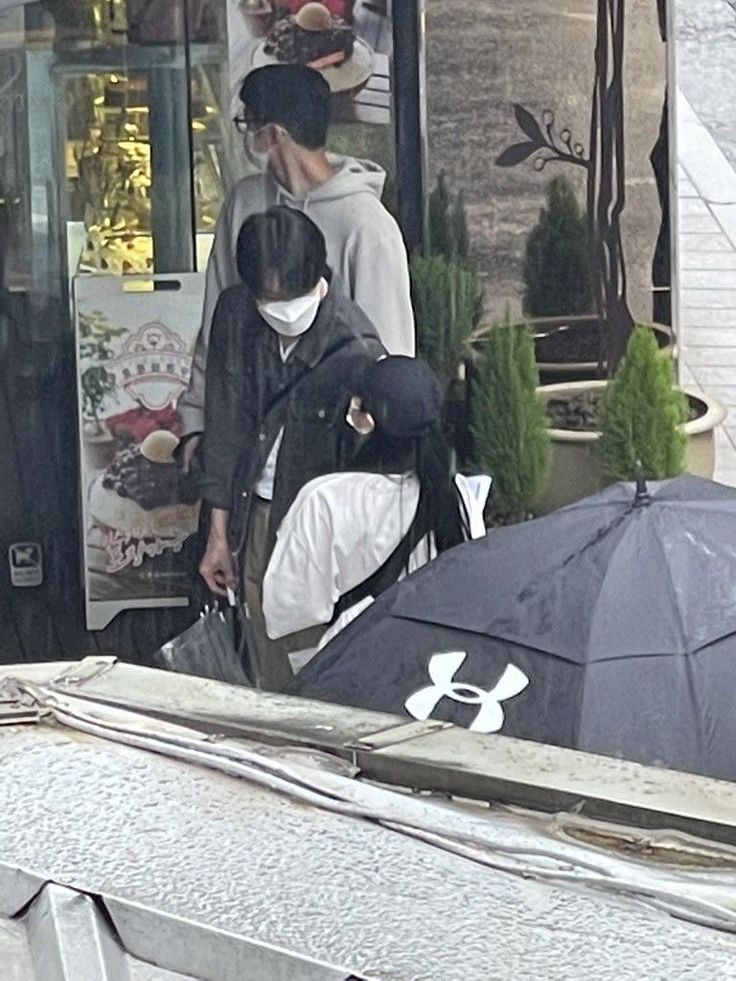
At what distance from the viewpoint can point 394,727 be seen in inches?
87.0

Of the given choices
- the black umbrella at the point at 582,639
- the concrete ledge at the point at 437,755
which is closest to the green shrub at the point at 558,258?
the black umbrella at the point at 582,639

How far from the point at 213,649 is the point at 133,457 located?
61 centimetres

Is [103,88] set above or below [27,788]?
above

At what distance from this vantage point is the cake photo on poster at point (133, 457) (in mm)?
5281

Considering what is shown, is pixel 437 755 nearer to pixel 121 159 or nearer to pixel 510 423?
pixel 510 423

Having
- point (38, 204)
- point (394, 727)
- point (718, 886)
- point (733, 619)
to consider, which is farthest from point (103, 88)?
point (718, 886)

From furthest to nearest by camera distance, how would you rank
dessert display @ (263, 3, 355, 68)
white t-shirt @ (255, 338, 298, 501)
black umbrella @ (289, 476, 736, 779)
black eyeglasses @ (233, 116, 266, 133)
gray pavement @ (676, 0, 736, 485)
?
gray pavement @ (676, 0, 736, 485) → white t-shirt @ (255, 338, 298, 501) → black eyeglasses @ (233, 116, 266, 133) → dessert display @ (263, 3, 355, 68) → black umbrella @ (289, 476, 736, 779)

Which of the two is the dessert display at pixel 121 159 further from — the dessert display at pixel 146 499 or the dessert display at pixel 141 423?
the dessert display at pixel 146 499

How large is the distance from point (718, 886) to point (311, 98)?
3.71 meters

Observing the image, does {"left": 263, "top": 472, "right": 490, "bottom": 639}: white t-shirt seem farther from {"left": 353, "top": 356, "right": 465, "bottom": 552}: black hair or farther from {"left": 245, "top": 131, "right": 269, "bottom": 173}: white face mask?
{"left": 245, "top": 131, "right": 269, "bottom": 173}: white face mask

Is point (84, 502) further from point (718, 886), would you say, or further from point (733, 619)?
point (718, 886)

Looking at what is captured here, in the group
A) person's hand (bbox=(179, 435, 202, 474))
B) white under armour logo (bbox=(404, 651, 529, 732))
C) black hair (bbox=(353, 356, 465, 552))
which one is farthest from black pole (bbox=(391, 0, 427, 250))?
white under armour logo (bbox=(404, 651, 529, 732))

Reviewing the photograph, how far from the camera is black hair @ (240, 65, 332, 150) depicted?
16.6 ft

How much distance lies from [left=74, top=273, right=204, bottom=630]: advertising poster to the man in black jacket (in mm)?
99
